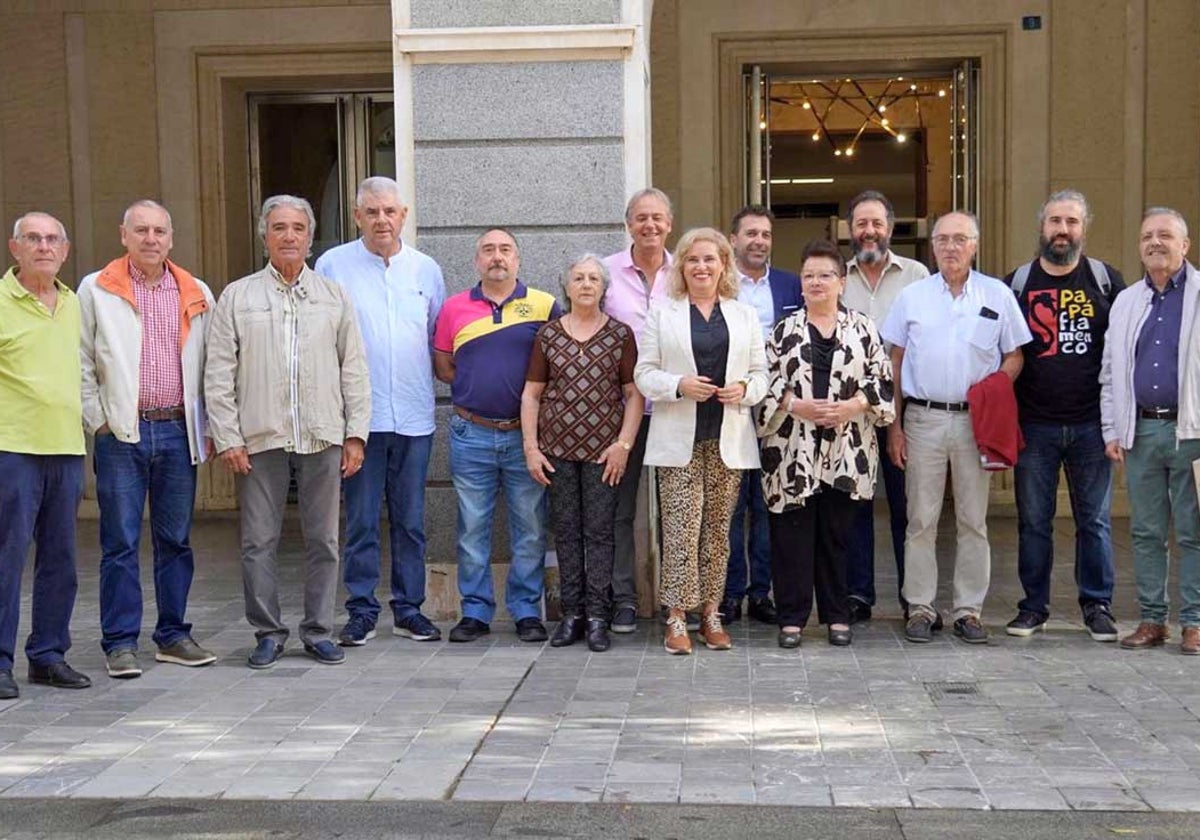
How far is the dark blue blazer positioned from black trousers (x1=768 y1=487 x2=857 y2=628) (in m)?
0.98

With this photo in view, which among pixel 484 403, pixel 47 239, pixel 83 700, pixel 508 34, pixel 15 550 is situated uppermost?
pixel 508 34

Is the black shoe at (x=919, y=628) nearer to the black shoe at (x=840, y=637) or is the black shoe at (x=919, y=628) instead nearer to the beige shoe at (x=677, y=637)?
the black shoe at (x=840, y=637)

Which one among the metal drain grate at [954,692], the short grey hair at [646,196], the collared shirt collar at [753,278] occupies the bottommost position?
the metal drain grate at [954,692]

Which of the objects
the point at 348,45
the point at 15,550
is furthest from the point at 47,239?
the point at 348,45

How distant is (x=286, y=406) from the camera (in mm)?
7016

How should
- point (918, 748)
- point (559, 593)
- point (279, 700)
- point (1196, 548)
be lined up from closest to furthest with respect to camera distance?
1. point (918, 748)
2. point (279, 700)
3. point (1196, 548)
4. point (559, 593)

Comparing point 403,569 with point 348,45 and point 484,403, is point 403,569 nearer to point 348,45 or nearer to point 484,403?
point 484,403

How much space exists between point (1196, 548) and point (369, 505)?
3.74 m

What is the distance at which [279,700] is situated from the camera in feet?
20.8

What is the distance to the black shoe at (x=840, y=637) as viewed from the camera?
7316mm

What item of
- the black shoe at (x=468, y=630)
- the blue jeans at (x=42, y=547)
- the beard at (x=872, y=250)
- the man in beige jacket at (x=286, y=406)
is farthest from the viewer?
the beard at (x=872, y=250)

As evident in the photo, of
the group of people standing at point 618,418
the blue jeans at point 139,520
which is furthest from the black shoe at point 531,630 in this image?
the blue jeans at point 139,520

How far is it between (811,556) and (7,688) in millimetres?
3487

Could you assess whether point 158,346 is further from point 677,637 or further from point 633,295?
point 677,637
